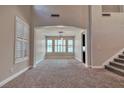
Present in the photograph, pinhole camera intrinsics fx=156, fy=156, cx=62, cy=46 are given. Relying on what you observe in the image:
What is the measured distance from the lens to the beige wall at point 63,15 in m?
7.98

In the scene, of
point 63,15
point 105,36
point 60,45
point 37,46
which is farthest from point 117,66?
point 60,45

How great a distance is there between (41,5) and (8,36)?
12.5 ft

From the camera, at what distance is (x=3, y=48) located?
4.34 m

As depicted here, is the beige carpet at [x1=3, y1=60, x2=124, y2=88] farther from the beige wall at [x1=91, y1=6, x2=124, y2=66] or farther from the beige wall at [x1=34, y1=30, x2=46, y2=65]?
the beige wall at [x1=34, y1=30, x2=46, y2=65]

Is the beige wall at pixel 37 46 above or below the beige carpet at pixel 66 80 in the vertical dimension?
above

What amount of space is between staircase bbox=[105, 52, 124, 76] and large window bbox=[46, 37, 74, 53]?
10297 mm

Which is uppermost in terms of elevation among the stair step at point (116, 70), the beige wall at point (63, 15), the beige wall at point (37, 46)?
the beige wall at point (63, 15)

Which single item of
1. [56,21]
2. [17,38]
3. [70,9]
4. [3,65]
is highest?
[70,9]

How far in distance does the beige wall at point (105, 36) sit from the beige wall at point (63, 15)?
2.14ft

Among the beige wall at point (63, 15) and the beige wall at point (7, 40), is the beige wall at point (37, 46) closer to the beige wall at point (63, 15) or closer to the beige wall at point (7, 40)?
the beige wall at point (63, 15)

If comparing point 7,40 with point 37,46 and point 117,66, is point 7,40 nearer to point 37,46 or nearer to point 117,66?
point 117,66

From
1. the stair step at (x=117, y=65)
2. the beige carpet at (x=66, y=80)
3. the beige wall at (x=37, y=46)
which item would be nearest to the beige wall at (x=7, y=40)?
the beige carpet at (x=66, y=80)

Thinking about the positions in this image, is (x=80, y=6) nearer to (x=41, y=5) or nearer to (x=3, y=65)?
(x=41, y=5)
